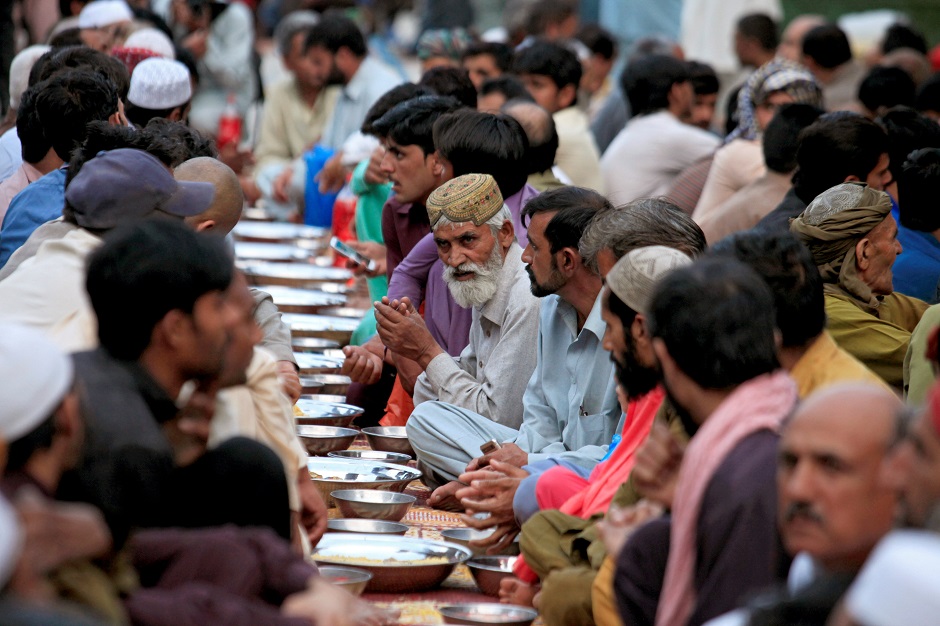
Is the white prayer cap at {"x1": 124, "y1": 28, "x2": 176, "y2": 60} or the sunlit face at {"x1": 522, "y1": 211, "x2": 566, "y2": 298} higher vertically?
the sunlit face at {"x1": 522, "y1": 211, "x2": 566, "y2": 298}

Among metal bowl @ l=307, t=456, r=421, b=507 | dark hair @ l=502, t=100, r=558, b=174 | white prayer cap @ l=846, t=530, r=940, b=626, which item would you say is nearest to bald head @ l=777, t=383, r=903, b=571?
white prayer cap @ l=846, t=530, r=940, b=626

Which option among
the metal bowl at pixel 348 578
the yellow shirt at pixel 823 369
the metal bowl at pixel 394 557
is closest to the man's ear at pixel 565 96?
the metal bowl at pixel 394 557

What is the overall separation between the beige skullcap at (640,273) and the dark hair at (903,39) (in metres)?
8.75

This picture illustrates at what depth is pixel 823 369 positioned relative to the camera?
3123 millimetres

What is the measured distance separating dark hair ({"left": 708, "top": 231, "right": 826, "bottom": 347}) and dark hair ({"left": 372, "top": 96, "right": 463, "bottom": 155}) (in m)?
2.73

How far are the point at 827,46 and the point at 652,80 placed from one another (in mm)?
1576

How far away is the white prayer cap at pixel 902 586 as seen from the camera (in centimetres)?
157

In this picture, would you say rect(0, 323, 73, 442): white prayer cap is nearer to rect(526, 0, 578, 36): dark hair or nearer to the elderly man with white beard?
the elderly man with white beard

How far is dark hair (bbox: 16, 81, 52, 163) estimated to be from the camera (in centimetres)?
516

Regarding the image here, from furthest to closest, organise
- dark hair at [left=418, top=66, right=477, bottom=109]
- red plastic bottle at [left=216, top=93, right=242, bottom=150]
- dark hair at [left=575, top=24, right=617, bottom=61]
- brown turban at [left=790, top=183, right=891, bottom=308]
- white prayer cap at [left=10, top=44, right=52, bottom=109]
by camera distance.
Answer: dark hair at [left=575, top=24, right=617, bottom=61] < red plastic bottle at [left=216, top=93, right=242, bottom=150] < dark hair at [left=418, top=66, right=477, bottom=109] < white prayer cap at [left=10, top=44, right=52, bottom=109] < brown turban at [left=790, top=183, right=891, bottom=308]

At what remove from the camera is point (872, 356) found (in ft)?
13.7

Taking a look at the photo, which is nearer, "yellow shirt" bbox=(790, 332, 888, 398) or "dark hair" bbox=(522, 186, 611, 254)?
"yellow shirt" bbox=(790, 332, 888, 398)

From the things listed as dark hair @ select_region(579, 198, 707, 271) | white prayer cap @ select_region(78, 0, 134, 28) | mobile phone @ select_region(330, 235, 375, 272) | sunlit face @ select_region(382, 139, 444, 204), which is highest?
dark hair @ select_region(579, 198, 707, 271)

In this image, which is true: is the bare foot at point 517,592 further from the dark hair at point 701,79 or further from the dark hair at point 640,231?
the dark hair at point 701,79
